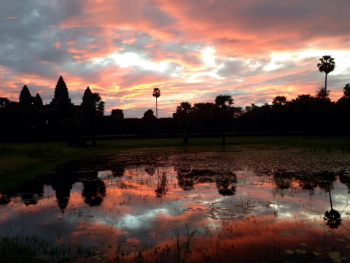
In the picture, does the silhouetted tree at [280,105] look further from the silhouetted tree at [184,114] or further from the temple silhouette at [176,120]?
the silhouetted tree at [184,114]

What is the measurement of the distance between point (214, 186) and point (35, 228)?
27.9 ft

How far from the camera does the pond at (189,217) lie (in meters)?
6.85

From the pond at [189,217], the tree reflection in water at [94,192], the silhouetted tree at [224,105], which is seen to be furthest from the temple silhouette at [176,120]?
the pond at [189,217]

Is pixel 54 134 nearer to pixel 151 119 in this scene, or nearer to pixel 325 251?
pixel 151 119

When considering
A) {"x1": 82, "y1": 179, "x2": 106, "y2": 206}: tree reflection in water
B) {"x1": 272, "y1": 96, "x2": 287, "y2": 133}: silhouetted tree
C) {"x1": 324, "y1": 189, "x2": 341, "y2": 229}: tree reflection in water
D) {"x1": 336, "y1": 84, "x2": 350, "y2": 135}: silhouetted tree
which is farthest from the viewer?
{"x1": 272, "y1": 96, "x2": 287, "y2": 133}: silhouetted tree

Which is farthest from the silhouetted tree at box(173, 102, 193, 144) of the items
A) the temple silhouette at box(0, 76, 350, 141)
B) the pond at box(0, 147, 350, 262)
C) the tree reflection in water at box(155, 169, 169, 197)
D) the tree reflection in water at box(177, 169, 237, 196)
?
the pond at box(0, 147, 350, 262)

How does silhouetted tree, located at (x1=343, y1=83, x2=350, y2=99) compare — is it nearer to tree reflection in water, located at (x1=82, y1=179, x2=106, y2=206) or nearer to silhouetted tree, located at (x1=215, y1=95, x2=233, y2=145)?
silhouetted tree, located at (x1=215, y1=95, x2=233, y2=145)

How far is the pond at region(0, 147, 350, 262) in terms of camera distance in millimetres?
6852

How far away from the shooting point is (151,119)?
286ft

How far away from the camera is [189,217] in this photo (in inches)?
376

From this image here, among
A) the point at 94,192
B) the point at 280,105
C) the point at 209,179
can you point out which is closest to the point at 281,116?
the point at 280,105

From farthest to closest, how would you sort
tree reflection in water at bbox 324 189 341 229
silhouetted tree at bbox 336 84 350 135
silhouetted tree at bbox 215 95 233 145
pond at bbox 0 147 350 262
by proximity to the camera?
silhouetted tree at bbox 336 84 350 135
silhouetted tree at bbox 215 95 233 145
tree reflection in water at bbox 324 189 341 229
pond at bbox 0 147 350 262

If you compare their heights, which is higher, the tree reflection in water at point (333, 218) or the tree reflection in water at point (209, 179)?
the tree reflection in water at point (209, 179)

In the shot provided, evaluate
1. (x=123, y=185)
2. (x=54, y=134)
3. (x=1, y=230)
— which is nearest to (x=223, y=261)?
(x=1, y=230)
